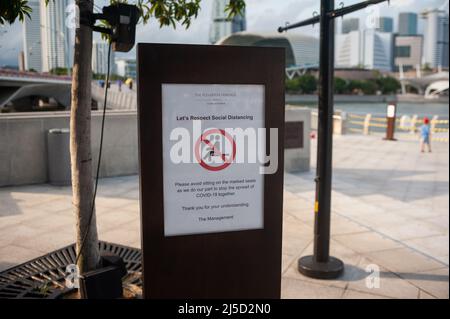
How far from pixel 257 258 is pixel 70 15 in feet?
7.52

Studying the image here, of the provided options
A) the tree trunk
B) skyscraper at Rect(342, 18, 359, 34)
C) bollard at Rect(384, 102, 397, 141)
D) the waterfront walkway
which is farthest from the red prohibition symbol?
bollard at Rect(384, 102, 397, 141)

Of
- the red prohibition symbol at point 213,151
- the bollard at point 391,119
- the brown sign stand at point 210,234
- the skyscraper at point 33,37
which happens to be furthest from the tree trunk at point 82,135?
the bollard at point 391,119

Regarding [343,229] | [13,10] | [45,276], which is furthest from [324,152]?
[13,10]

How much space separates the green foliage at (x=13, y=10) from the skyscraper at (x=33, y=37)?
7cm

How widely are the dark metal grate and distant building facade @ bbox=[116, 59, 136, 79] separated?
1912mm

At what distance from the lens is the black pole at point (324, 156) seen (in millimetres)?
5000

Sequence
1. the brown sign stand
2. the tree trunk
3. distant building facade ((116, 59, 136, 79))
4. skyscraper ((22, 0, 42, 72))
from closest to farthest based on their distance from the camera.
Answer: the brown sign stand < skyscraper ((22, 0, 42, 72)) < the tree trunk < distant building facade ((116, 59, 136, 79))

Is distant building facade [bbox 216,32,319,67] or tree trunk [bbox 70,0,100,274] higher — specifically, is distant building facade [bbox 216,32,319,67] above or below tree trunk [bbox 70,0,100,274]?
above

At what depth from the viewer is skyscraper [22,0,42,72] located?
3629mm

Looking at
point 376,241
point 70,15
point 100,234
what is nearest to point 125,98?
point 100,234

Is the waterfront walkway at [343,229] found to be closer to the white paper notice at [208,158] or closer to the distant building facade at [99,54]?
the distant building facade at [99,54]

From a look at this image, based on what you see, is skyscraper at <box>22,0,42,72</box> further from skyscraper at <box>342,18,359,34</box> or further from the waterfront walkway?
skyscraper at <box>342,18,359,34</box>

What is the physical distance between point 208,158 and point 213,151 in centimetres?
6

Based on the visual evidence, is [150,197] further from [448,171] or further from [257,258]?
[448,171]
